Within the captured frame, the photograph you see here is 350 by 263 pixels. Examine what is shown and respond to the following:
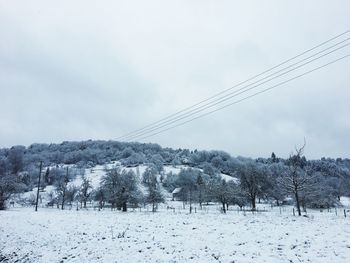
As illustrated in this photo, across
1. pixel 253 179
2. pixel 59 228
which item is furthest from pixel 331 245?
pixel 253 179

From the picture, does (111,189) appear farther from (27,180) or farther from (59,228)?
(27,180)

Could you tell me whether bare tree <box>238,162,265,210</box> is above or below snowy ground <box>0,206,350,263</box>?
above

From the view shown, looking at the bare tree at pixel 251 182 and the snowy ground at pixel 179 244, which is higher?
the bare tree at pixel 251 182

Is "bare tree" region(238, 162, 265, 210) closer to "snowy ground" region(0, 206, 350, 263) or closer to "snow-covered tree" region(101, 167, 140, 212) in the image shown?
"snow-covered tree" region(101, 167, 140, 212)

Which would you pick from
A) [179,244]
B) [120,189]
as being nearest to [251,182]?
[120,189]

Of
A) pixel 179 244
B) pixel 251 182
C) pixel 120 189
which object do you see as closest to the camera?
pixel 179 244

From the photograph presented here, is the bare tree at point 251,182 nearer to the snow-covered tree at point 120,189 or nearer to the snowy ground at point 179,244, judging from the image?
the snow-covered tree at point 120,189

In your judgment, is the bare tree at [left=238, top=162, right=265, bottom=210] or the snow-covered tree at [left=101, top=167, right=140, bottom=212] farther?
the bare tree at [left=238, top=162, right=265, bottom=210]

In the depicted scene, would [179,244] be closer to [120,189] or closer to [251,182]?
[120,189]

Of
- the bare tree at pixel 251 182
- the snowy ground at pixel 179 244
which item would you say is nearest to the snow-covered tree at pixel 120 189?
the bare tree at pixel 251 182

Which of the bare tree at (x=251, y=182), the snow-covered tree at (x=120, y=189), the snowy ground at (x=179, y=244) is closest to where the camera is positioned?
the snowy ground at (x=179, y=244)

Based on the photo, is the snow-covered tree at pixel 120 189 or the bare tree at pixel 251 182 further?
the bare tree at pixel 251 182

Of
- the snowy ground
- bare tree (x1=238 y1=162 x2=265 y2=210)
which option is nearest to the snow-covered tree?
bare tree (x1=238 y1=162 x2=265 y2=210)

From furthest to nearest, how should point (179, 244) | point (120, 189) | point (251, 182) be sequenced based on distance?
point (251, 182), point (120, 189), point (179, 244)
